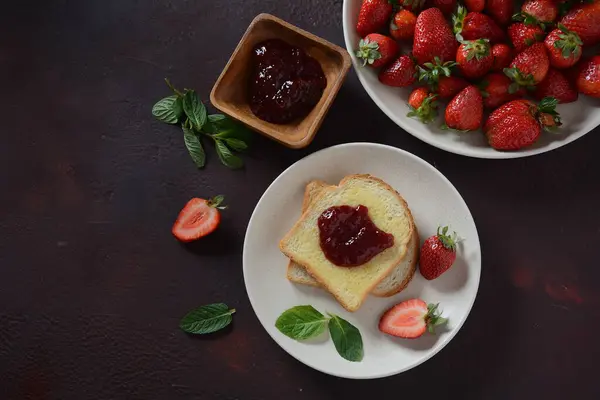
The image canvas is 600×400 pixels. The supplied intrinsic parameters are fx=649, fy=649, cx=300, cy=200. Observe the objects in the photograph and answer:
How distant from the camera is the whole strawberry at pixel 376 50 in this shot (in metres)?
2.17

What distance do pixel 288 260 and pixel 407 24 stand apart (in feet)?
3.03

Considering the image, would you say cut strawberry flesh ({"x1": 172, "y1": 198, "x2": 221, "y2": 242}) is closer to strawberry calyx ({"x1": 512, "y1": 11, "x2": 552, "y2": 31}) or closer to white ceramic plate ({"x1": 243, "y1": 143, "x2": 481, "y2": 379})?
white ceramic plate ({"x1": 243, "y1": 143, "x2": 481, "y2": 379})

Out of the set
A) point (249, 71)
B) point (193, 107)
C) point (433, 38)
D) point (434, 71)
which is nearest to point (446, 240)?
point (434, 71)

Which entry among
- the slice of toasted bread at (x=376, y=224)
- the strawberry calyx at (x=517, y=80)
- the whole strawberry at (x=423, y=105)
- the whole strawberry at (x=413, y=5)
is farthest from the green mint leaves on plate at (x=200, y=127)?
the strawberry calyx at (x=517, y=80)

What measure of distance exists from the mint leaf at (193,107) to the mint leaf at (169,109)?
0.04 metres

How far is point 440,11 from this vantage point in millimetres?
2184

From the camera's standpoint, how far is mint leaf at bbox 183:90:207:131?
7.77 ft

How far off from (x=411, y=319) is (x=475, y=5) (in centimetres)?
109

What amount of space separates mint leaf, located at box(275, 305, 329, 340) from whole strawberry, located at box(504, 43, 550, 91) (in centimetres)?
105

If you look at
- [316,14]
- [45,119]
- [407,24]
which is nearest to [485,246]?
[407,24]

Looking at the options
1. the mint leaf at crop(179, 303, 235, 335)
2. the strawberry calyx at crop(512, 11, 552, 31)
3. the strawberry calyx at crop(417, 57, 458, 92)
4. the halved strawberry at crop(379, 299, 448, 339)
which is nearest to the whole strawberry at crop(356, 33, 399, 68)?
the strawberry calyx at crop(417, 57, 458, 92)

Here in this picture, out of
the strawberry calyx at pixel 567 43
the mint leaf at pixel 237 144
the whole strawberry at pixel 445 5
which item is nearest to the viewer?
the strawberry calyx at pixel 567 43

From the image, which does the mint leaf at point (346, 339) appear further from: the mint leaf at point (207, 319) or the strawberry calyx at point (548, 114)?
the strawberry calyx at point (548, 114)

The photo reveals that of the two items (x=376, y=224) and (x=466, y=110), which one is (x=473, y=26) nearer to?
(x=466, y=110)
